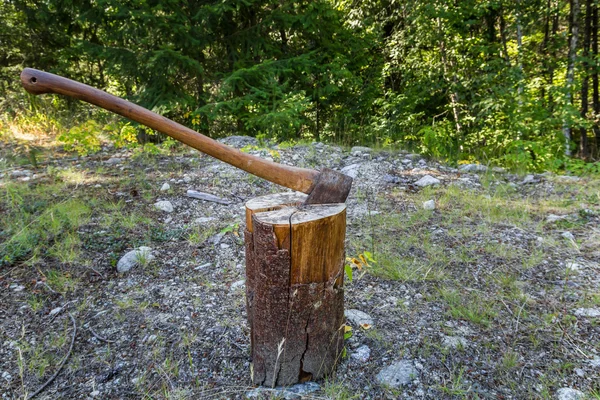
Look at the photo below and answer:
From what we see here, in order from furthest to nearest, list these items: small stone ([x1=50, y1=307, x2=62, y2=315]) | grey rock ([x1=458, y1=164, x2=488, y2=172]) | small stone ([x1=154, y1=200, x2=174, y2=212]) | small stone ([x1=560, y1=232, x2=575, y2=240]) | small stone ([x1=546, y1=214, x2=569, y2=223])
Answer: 1. grey rock ([x1=458, y1=164, x2=488, y2=172])
2. small stone ([x1=154, y1=200, x2=174, y2=212])
3. small stone ([x1=546, y1=214, x2=569, y2=223])
4. small stone ([x1=560, y1=232, x2=575, y2=240])
5. small stone ([x1=50, y1=307, x2=62, y2=315])

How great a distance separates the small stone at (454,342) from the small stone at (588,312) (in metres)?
0.79

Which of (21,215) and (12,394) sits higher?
(21,215)

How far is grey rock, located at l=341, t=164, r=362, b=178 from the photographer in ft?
15.3

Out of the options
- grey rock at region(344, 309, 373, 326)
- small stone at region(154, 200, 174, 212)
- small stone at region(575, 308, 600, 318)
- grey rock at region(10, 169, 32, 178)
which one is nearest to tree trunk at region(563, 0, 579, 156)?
small stone at region(575, 308, 600, 318)

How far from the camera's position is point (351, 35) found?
7.31 m

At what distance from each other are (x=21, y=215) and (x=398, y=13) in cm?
723

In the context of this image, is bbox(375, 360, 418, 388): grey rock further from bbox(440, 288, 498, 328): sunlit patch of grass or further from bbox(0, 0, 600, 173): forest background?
bbox(0, 0, 600, 173): forest background

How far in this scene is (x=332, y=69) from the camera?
655 centimetres

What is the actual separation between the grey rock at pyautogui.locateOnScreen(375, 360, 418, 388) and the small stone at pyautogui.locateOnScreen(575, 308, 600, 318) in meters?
1.17

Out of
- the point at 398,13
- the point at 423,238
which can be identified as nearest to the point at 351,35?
the point at 398,13

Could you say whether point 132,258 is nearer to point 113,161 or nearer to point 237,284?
point 237,284

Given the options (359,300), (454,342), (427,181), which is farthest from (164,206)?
(427,181)

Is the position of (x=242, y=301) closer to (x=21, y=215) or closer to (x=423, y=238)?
(x=423, y=238)

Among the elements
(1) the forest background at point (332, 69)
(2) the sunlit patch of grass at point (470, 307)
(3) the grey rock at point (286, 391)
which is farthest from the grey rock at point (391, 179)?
(3) the grey rock at point (286, 391)
